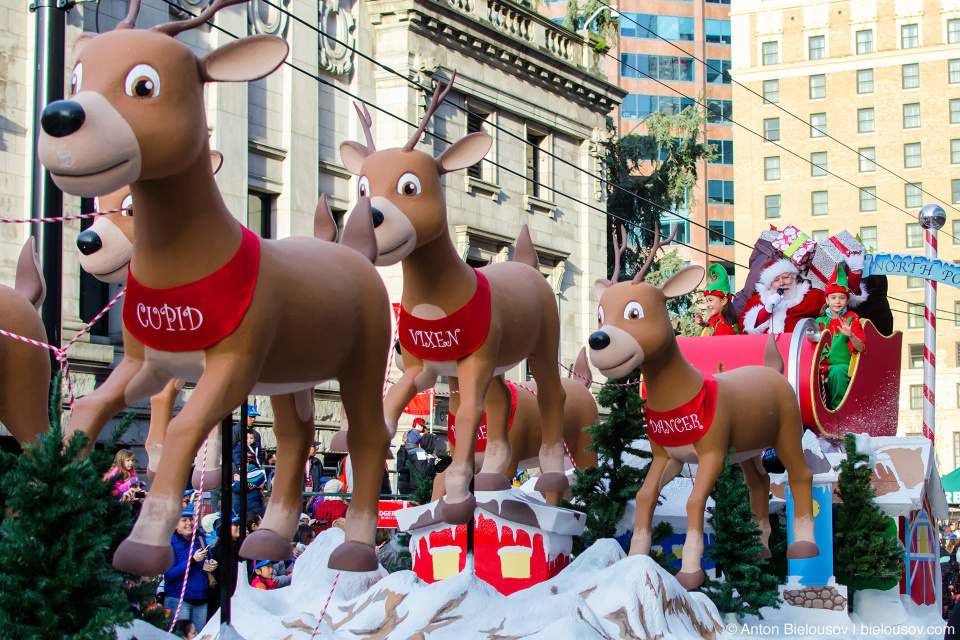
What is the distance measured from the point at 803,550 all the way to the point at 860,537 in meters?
0.99

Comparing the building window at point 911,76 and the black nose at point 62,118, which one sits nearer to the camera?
the black nose at point 62,118

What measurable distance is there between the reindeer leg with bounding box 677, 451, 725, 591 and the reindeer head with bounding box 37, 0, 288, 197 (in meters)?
4.59

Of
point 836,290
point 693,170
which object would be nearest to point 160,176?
point 836,290

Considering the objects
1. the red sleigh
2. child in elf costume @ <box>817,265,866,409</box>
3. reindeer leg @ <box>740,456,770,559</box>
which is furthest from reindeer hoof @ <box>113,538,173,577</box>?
child in elf costume @ <box>817,265,866,409</box>

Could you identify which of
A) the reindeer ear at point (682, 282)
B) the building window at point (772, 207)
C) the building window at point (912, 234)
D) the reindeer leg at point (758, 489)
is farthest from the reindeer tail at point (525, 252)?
the building window at point (772, 207)

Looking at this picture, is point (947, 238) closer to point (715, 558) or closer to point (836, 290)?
point (836, 290)

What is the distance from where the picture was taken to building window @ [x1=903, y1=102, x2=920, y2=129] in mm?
55781

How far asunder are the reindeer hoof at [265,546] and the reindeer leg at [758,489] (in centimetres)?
514

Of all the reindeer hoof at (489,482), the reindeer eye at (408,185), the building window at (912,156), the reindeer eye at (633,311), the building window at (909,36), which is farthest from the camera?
the building window at (909,36)

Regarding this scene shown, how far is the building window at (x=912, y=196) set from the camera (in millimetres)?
54500

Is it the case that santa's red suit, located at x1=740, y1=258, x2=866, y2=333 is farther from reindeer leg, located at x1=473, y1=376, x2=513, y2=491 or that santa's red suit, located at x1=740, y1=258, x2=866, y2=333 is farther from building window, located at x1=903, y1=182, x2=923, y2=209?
building window, located at x1=903, y1=182, x2=923, y2=209

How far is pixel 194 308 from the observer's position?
173 inches

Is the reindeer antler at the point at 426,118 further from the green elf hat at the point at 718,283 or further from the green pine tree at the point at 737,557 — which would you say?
the green elf hat at the point at 718,283

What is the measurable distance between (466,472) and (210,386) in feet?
7.36
